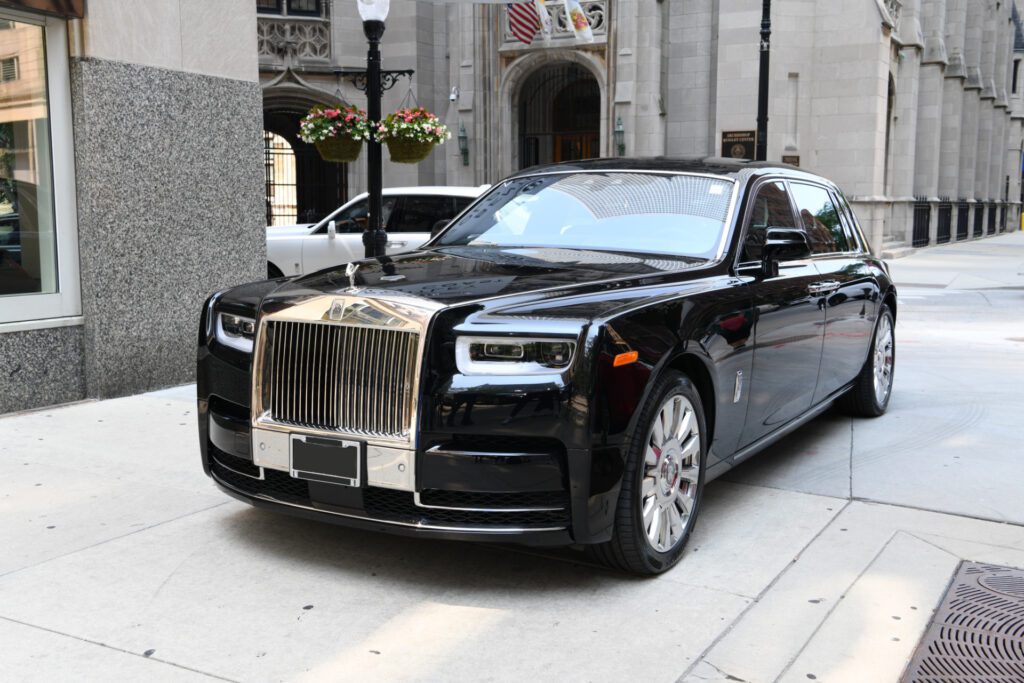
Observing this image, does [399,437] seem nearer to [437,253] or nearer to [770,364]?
[437,253]

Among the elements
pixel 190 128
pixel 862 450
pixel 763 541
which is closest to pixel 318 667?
pixel 763 541

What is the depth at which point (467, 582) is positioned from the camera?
4.15 m

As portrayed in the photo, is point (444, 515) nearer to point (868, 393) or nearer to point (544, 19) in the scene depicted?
point (868, 393)

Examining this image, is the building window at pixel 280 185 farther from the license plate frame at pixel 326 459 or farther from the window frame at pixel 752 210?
the license plate frame at pixel 326 459

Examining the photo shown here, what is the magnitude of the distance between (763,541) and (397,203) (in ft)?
31.5

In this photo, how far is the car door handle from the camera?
5.79 m

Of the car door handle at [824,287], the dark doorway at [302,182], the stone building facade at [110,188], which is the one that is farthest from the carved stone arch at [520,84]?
the car door handle at [824,287]

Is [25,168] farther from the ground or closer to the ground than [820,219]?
farther from the ground

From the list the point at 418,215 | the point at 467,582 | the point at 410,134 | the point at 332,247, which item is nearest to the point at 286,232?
the point at 332,247

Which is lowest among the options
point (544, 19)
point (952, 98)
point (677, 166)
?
point (677, 166)

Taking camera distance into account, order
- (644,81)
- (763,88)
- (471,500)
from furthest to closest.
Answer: (644,81), (763,88), (471,500)

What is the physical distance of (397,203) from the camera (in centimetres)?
1352

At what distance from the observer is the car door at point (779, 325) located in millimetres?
5113

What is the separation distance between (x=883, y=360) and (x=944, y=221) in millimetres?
32683
